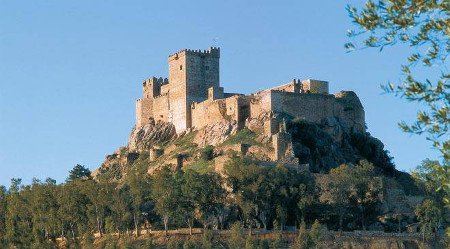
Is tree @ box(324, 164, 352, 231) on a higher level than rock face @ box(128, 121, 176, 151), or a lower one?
lower

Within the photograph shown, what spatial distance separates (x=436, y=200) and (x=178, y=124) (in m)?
29.6

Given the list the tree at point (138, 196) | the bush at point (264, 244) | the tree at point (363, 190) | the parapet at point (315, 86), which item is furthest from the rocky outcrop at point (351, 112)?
the bush at point (264, 244)

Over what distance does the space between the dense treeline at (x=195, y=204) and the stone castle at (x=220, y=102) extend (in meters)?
10.1

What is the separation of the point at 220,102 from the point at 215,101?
2.39 ft

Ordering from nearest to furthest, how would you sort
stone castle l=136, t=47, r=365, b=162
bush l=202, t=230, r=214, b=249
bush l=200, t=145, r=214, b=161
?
bush l=202, t=230, r=214, b=249 → bush l=200, t=145, r=214, b=161 → stone castle l=136, t=47, r=365, b=162

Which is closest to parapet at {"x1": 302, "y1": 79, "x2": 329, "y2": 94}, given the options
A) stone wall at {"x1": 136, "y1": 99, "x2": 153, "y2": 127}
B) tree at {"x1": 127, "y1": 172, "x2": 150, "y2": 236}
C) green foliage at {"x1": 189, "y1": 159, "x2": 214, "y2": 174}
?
green foliage at {"x1": 189, "y1": 159, "x2": 214, "y2": 174}

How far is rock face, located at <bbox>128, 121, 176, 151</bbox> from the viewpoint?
10669 centimetres

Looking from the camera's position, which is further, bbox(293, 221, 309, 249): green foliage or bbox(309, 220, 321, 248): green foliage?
bbox(293, 221, 309, 249): green foliage

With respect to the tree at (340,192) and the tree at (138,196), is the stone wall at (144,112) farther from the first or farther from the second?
the tree at (340,192)

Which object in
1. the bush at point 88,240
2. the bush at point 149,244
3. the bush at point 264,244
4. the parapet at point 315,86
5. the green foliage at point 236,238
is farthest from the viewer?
the parapet at point 315,86

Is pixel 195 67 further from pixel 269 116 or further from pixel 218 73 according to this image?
pixel 269 116

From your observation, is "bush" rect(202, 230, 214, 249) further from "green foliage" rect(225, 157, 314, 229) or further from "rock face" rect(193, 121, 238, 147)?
"rock face" rect(193, 121, 238, 147)

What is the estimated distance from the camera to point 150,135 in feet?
354

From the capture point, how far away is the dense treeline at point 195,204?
78938 mm
